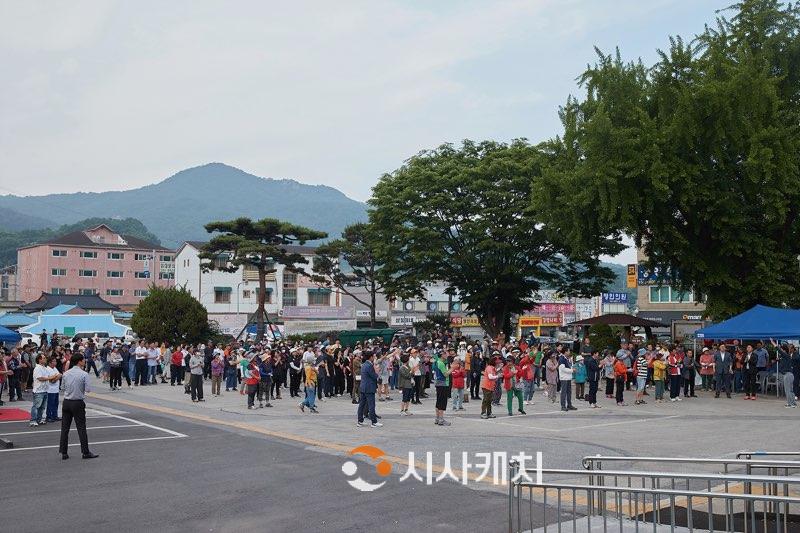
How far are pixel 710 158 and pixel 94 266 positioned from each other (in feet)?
305

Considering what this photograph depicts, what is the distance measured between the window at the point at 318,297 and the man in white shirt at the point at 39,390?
255 feet

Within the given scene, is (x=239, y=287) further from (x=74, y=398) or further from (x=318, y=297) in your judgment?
(x=74, y=398)

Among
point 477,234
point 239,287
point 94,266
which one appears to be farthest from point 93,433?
point 94,266

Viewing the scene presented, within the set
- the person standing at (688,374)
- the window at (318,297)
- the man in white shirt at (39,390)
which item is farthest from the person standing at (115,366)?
the window at (318,297)

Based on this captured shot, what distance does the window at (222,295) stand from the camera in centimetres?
9325

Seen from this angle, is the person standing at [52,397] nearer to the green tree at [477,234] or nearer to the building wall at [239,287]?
the green tree at [477,234]

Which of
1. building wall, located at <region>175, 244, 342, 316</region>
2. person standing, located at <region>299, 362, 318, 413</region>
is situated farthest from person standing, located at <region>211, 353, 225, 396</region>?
building wall, located at <region>175, 244, 342, 316</region>

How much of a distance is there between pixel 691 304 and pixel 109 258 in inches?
3029

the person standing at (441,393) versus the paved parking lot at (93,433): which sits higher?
the person standing at (441,393)

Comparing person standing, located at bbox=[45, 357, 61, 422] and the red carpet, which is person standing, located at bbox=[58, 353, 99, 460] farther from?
the red carpet

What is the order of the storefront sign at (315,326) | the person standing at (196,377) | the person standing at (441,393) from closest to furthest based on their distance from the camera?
the person standing at (441,393) < the person standing at (196,377) < the storefront sign at (315,326)

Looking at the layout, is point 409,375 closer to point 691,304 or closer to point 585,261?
point 585,261

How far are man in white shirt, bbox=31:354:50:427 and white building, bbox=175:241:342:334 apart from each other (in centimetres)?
6989

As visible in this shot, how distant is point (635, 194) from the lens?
99.2ft
